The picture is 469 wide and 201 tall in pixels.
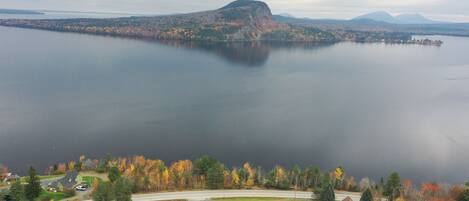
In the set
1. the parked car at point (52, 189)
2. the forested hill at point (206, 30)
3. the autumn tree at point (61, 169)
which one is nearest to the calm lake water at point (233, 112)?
the autumn tree at point (61, 169)

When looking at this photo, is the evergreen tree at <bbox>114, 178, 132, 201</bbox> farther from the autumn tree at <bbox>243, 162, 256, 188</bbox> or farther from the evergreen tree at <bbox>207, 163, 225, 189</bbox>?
the autumn tree at <bbox>243, 162, 256, 188</bbox>

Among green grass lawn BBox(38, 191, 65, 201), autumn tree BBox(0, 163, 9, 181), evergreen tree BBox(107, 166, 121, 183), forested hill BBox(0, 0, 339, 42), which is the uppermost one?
forested hill BBox(0, 0, 339, 42)

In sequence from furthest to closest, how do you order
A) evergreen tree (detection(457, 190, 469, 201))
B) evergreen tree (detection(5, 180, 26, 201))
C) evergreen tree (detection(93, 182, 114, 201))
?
evergreen tree (detection(457, 190, 469, 201)) → evergreen tree (detection(93, 182, 114, 201)) → evergreen tree (detection(5, 180, 26, 201))

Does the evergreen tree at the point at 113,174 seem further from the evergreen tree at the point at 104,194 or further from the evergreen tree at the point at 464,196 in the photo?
the evergreen tree at the point at 464,196

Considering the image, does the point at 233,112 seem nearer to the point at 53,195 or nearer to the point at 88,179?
the point at 88,179

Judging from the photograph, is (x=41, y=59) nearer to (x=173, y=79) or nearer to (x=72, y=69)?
(x=72, y=69)

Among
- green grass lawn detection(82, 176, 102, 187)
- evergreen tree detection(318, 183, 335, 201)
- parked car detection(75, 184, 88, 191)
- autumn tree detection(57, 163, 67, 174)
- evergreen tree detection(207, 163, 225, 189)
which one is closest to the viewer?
evergreen tree detection(318, 183, 335, 201)

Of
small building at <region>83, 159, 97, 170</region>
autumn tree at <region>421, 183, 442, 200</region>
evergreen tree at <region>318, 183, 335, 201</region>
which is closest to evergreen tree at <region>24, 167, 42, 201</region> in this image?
small building at <region>83, 159, 97, 170</region>

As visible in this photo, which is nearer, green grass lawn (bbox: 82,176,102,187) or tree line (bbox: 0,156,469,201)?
tree line (bbox: 0,156,469,201)

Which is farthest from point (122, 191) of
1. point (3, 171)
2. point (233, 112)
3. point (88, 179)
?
point (233, 112)
